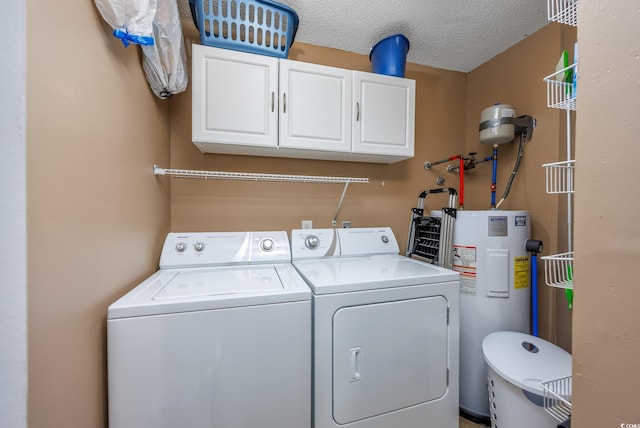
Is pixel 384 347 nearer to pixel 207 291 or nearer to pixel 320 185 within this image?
pixel 207 291

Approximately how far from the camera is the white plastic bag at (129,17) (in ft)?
2.62

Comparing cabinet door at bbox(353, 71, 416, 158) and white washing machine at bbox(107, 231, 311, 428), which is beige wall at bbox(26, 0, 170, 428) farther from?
cabinet door at bbox(353, 71, 416, 158)

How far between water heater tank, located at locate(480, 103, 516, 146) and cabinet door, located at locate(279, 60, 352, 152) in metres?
1.03

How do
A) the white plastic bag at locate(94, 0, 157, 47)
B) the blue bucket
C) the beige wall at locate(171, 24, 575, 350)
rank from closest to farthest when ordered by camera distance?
the white plastic bag at locate(94, 0, 157, 47) < the beige wall at locate(171, 24, 575, 350) < the blue bucket

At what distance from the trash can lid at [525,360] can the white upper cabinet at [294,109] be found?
129cm

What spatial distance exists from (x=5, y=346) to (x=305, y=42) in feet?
7.17

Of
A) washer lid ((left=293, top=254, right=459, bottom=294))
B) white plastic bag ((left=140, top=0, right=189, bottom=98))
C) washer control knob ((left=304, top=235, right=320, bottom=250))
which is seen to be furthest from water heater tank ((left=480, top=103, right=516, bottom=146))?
white plastic bag ((left=140, top=0, right=189, bottom=98))

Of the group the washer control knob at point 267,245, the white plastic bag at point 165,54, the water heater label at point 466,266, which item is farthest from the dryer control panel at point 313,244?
the white plastic bag at point 165,54

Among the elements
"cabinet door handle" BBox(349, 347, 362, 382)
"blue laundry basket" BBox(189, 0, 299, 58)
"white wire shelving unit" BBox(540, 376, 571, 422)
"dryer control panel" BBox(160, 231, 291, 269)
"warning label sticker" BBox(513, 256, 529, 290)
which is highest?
"blue laundry basket" BBox(189, 0, 299, 58)

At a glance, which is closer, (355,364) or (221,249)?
(355,364)

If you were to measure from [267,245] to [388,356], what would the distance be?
94 cm

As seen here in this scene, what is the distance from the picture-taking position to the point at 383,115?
1.72 m

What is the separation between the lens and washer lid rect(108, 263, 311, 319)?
35.2 inches

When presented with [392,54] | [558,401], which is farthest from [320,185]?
[558,401]
